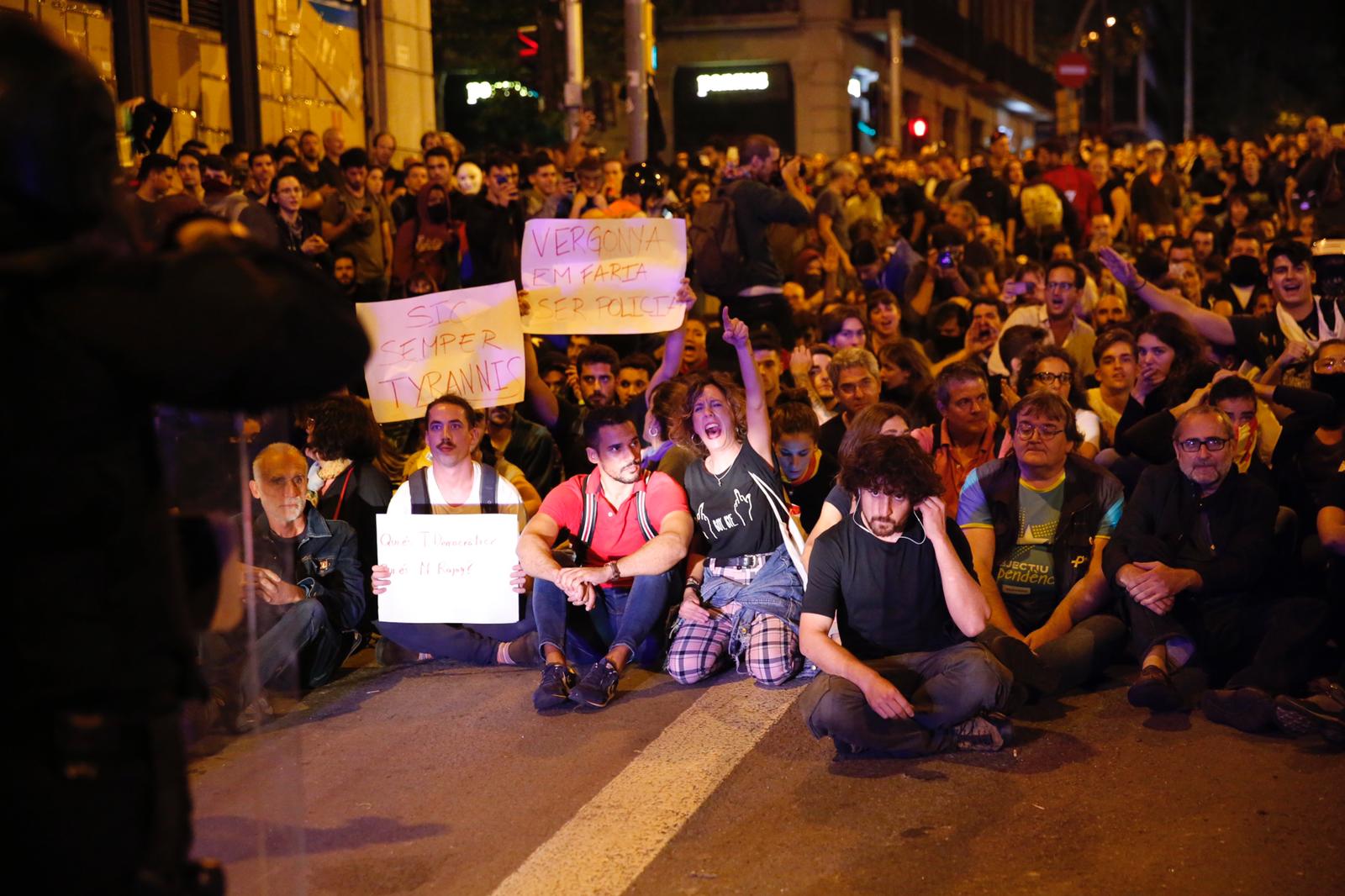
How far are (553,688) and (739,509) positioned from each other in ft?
4.08

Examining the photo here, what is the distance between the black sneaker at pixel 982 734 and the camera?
5.57 m

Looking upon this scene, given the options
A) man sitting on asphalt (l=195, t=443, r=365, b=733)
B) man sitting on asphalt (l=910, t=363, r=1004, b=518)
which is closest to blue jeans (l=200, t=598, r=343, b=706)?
man sitting on asphalt (l=195, t=443, r=365, b=733)

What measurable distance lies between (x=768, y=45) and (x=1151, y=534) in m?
33.1

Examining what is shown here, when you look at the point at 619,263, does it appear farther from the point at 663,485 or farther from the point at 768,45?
the point at 768,45

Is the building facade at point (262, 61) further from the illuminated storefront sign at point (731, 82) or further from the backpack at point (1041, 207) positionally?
the illuminated storefront sign at point (731, 82)

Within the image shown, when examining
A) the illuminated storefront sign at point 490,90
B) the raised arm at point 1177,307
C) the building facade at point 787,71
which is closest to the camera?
the raised arm at point 1177,307

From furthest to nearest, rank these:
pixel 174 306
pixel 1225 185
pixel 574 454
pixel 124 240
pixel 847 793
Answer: pixel 1225 185 < pixel 574 454 < pixel 847 793 < pixel 124 240 < pixel 174 306

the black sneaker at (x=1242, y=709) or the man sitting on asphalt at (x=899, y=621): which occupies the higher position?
the man sitting on asphalt at (x=899, y=621)

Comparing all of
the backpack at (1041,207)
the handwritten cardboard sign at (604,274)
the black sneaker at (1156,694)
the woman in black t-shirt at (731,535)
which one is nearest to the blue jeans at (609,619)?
the woman in black t-shirt at (731,535)

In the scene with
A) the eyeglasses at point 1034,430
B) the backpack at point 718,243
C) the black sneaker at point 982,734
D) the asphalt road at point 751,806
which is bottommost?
the asphalt road at point 751,806

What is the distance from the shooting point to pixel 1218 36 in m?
67.2

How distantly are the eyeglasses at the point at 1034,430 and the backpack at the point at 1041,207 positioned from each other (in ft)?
32.8

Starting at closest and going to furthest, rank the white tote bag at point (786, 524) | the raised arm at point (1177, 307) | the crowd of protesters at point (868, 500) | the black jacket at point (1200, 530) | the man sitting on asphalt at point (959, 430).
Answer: the crowd of protesters at point (868, 500)
the black jacket at point (1200, 530)
the white tote bag at point (786, 524)
the man sitting on asphalt at point (959, 430)
the raised arm at point (1177, 307)

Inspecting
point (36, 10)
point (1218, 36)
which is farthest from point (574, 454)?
point (1218, 36)
